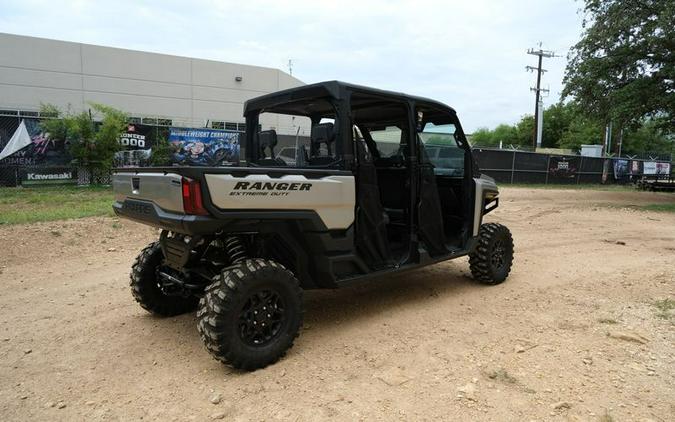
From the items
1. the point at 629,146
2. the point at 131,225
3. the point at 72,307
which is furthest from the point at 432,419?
the point at 629,146

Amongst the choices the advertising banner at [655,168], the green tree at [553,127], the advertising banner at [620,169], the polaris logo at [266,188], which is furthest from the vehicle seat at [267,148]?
the green tree at [553,127]

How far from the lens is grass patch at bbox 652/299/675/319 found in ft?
15.2

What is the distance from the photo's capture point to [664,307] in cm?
489

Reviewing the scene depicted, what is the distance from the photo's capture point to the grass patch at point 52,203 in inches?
345

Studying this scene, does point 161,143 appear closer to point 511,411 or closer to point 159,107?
point 511,411

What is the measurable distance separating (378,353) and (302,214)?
1204 millimetres

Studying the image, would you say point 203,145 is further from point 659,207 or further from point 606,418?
point 606,418

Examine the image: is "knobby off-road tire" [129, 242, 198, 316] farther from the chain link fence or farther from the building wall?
the building wall

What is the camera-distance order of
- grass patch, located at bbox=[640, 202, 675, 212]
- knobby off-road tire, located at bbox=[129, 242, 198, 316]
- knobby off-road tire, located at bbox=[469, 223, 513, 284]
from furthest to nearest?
grass patch, located at bbox=[640, 202, 675, 212] → knobby off-road tire, located at bbox=[469, 223, 513, 284] → knobby off-road tire, located at bbox=[129, 242, 198, 316]

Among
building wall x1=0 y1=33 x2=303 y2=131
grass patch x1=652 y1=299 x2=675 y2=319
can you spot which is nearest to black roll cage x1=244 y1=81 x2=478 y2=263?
grass patch x1=652 y1=299 x2=675 y2=319

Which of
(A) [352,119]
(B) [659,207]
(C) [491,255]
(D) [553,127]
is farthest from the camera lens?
(D) [553,127]

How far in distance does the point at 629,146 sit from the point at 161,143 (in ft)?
201

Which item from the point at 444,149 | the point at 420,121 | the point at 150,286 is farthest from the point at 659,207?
the point at 150,286

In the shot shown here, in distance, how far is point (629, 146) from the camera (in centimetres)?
6062
